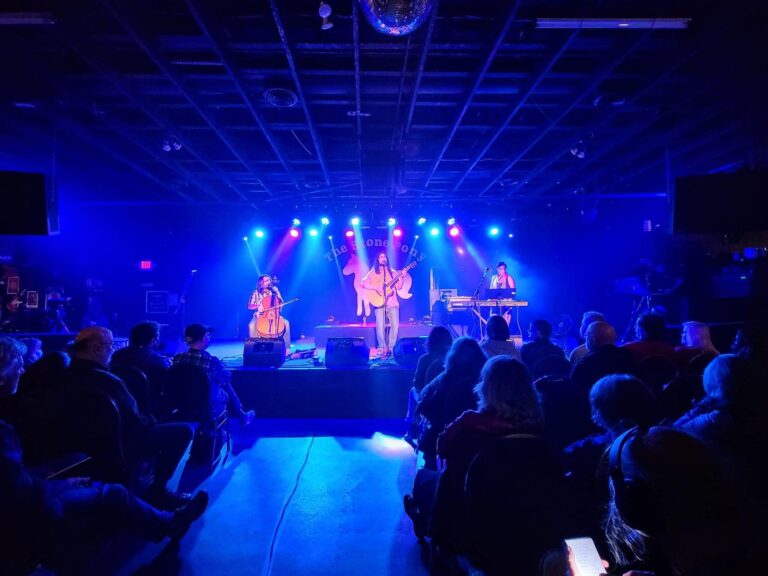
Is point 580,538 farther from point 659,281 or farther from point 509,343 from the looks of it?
point 659,281

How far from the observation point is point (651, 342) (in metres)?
4.02

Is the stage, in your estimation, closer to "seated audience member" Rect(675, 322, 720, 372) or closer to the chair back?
"seated audience member" Rect(675, 322, 720, 372)

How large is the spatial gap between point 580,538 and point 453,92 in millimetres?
5200

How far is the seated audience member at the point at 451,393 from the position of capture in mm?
3049

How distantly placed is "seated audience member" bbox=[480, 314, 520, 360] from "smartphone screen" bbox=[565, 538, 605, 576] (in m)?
2.61

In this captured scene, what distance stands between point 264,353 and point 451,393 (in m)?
3.94

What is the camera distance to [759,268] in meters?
7.54

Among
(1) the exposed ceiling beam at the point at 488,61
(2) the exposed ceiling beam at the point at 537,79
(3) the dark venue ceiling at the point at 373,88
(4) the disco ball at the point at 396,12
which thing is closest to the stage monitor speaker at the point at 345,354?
(3) the dark venue ceiling at the point at 373,88

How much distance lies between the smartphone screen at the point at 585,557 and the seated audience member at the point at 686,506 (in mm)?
428

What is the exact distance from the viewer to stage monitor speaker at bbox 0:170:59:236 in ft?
15.9

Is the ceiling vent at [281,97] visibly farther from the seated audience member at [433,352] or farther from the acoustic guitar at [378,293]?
the acoustic guitar at [378,293]

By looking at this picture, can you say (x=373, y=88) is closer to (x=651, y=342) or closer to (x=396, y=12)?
(x=396, y=12)

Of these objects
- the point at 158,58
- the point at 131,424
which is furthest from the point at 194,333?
the point at 158,58

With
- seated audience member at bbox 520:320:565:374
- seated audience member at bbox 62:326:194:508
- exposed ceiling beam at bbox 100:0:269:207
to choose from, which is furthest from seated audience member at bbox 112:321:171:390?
seated audience member at bbox 520:320:565:374
